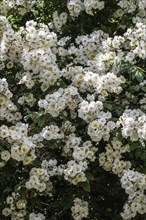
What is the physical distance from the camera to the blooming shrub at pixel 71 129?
3836 millimetres

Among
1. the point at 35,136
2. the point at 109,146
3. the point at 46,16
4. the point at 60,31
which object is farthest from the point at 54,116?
the point at 46,16

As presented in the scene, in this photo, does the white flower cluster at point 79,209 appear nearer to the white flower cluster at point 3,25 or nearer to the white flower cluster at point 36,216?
the white flower cluster at point 36,216

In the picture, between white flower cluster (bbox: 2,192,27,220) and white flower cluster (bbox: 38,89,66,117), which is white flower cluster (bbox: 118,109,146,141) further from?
white flower cluster (bbox: 2,192,27,220)

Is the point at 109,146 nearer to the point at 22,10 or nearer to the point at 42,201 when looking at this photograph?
the point at 42,201

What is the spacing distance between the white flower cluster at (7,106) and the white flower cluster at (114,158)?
680 millimetres

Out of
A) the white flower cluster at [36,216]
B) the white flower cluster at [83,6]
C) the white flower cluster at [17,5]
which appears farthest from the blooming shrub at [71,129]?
the white flower cluster at [17,5]

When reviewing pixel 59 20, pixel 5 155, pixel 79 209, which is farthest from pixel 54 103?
pixel 59 20

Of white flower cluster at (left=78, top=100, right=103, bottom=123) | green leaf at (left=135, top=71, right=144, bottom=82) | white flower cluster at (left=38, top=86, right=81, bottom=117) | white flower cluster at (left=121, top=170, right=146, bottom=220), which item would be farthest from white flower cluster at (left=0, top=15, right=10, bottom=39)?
white flower cluster at (left=121, top=170, right=146, bottom=220)

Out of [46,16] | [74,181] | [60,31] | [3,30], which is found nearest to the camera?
[74,181]

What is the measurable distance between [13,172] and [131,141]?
2.75 ft

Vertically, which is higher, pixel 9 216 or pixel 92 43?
pixel 92 43

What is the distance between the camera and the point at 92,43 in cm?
484

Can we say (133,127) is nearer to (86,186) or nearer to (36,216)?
(86,186)

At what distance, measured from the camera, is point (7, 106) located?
410cm
